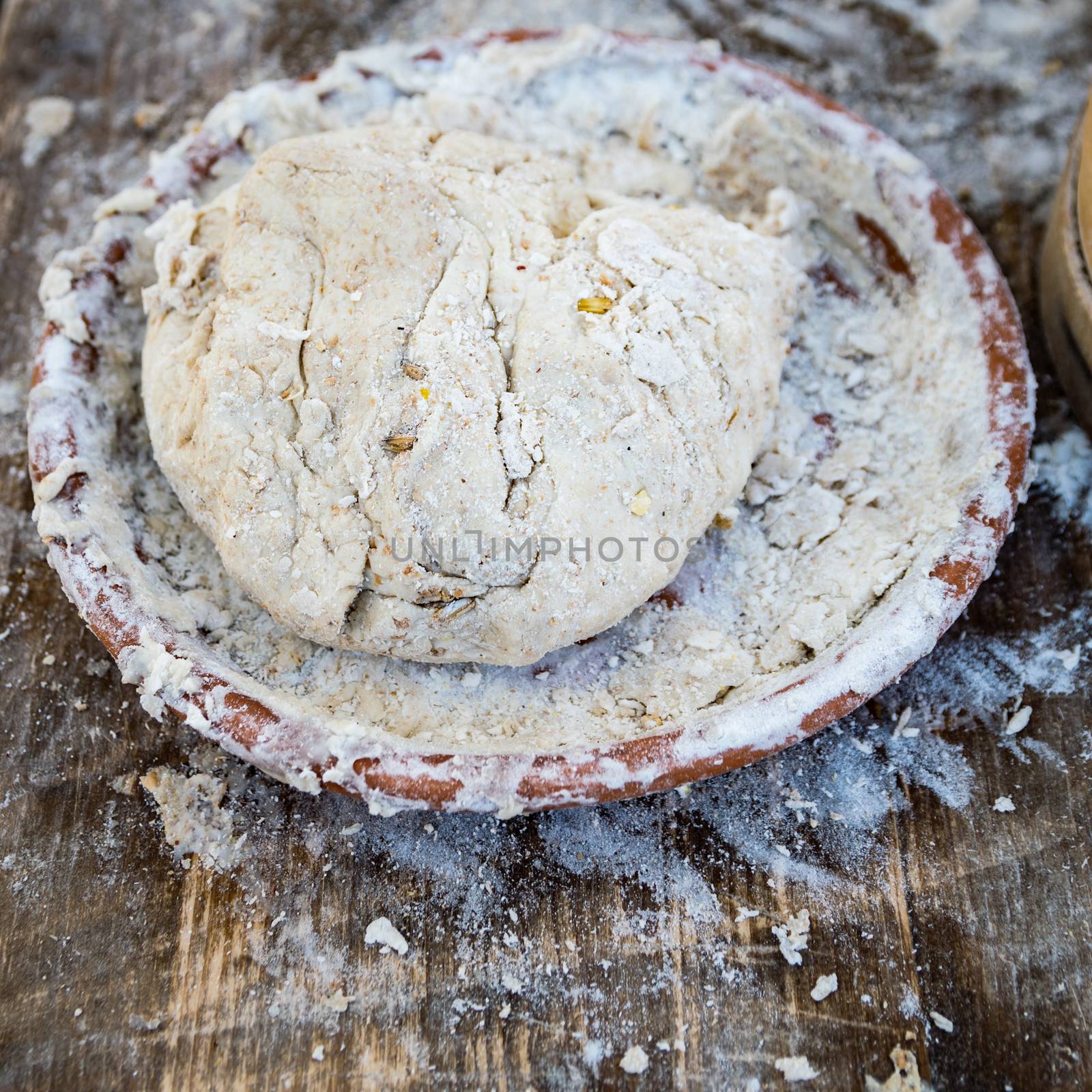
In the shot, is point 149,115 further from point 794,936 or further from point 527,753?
point 794,936

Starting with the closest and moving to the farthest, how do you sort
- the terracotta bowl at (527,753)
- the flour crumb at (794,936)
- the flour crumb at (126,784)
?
1. the terracotta bowl at (527,753)
2. the flour crumb at (794,936)
3. the flour crumb at (126,784)

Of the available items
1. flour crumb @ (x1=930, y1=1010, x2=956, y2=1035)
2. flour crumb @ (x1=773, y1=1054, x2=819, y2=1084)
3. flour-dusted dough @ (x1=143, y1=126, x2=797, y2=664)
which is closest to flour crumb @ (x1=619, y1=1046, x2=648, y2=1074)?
flour crumb @ (x1=773, y1=1054, x2=819, y2=1084)

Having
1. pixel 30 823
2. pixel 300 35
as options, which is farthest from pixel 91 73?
pixel 30 823

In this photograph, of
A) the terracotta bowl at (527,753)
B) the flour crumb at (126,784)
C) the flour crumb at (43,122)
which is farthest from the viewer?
the flour crumb at (43,122)

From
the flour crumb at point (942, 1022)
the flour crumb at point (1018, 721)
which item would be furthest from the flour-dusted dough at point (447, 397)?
the flour crumb at point (942, 1022)

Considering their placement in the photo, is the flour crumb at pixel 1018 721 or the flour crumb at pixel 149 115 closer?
the flour crumb at pixel 1018 721

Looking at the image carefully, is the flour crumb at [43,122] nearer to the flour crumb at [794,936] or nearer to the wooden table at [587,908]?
the wooden table at [587,908]

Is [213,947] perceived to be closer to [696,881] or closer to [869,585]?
[696,881]
